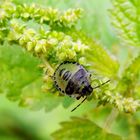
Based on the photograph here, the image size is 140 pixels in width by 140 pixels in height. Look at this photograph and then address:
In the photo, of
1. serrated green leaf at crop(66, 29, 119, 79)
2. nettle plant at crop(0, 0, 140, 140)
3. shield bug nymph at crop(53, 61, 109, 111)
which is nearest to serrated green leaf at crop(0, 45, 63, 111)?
nettle plant at crop(0, 0, 140, 140)

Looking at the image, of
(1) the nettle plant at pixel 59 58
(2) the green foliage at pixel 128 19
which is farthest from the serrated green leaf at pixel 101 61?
(2) the green foliage at pixel 128 19

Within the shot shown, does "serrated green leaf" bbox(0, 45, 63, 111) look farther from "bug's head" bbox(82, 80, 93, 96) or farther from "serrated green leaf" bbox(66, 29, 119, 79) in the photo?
"bug's head" bbox(82, 80, 93, 96)

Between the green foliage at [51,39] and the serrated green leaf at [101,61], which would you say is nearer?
the green foliage at [51,39]

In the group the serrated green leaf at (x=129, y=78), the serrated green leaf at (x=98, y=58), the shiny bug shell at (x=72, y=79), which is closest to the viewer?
the shiny bug shell at (x=72, y=79)

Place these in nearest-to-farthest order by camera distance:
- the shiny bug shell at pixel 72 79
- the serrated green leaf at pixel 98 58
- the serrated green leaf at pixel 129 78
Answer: the shiny bug shell at pixel 72 79, the serrated green leaf at pixel 98 58, the serrated green leaf at pixel 129 78

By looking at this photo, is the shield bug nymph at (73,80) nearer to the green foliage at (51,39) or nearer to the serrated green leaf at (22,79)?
the green foliage at (51,39)

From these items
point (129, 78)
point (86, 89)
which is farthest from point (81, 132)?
point (86, 89)

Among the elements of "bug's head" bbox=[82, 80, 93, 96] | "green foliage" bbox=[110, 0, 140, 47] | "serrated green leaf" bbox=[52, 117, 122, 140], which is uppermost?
"green foliage" bbox=[110, 0, 140, 47]

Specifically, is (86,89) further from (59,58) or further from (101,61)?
(101,61)
